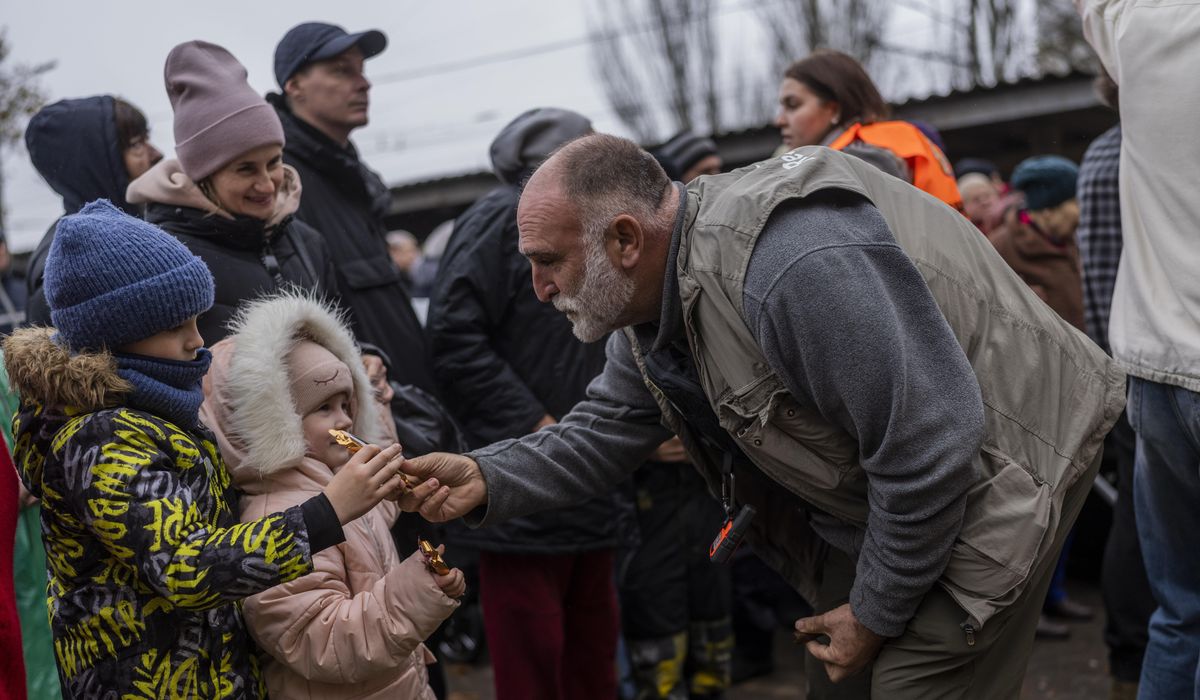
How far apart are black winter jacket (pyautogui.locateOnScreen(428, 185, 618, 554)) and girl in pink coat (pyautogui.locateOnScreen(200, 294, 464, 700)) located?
45.6 inches

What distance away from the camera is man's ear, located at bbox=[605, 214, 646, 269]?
2416mm

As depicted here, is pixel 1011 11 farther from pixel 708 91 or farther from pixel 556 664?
pixel 556 664

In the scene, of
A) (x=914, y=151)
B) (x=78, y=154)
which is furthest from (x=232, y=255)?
(x=914, y=151)

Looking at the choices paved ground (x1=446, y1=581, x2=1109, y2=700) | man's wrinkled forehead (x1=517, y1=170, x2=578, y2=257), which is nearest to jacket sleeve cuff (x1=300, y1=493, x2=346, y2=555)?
man's wrinkled forehead (x1=517, y1=170, x2=578, y2=257)

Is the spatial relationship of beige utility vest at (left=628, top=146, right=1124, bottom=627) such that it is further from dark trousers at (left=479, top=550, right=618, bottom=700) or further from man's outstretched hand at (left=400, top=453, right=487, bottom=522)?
dark trousers at (left=479, top=550, right=618, bottom=700)

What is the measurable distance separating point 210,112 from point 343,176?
829 mm

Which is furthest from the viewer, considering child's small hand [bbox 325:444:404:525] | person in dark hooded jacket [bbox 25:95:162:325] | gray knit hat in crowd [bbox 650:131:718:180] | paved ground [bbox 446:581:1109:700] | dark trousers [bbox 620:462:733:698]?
gray knit hat in crowd [bbox 650:131:718:180]

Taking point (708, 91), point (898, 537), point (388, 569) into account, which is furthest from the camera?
point (708, 91)

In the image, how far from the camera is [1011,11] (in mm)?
20047

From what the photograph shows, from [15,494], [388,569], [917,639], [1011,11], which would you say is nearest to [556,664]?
[388,569]

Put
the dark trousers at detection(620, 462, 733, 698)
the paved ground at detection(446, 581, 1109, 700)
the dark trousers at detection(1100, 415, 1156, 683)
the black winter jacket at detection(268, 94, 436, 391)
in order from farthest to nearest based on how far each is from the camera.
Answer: the paved ground at detection(446, 581, 1109, 700)
the dark trousers at detection(620, 462, 733, 698)
the dark trousers at detection(1100, 415, 1156, 683)
the black winter jacket at detection(268, 94, 436, 391)

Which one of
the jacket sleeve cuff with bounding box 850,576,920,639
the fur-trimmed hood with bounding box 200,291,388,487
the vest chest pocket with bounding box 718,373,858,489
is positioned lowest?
the jacket sleeve cuff with bounding box 850,576,920,639

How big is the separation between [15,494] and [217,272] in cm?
86

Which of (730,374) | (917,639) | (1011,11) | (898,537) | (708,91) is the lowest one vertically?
(708,91)
